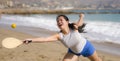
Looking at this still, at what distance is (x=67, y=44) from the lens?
6.04m

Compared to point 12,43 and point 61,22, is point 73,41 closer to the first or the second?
point 61,22

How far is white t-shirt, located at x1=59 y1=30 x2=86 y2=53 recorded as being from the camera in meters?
6.05

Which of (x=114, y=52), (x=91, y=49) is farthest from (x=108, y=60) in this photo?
(x=91, y=49)

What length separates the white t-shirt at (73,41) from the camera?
19.9 feet

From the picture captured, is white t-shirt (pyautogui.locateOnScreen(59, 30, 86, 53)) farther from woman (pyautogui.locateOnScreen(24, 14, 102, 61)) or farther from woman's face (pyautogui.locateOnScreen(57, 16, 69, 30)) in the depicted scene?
woman's face (pyautogui.locateOnScreen(57, 16, 69, 30))

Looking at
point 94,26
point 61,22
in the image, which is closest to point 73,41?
point 61,22

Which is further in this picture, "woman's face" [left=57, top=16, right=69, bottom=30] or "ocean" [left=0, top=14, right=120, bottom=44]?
"ocean" [left=0, top=14, right=120, bottom=44]

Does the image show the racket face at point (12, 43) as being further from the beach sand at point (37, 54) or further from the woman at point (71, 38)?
the beach sand at point (37, 54)

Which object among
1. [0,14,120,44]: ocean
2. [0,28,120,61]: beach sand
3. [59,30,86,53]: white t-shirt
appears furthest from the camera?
[0,14,120,44]: ocean

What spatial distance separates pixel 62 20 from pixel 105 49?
620 centimetres

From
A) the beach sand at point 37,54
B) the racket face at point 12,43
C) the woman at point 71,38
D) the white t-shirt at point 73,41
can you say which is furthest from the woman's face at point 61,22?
the beach sand at point 37,54

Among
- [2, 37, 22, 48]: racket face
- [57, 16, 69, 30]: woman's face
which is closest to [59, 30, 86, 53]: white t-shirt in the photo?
[57, 16, 69, 30]: woman's face

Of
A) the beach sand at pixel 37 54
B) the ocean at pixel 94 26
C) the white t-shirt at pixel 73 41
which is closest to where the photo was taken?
the white t-shirt at pixel 73 41

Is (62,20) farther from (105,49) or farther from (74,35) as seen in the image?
(105,49)
